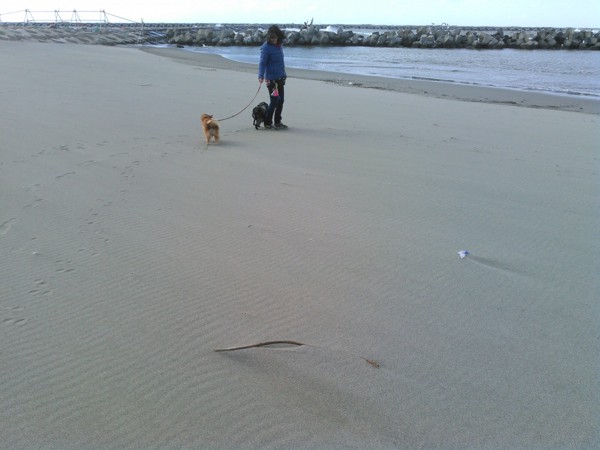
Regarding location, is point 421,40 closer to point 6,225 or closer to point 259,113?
point 259,113

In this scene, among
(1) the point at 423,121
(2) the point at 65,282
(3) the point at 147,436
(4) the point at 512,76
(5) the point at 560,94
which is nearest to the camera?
(3) the point at 147,436

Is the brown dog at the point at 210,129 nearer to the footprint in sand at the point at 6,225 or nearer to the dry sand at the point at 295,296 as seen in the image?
the dry sand at the point at 295,296

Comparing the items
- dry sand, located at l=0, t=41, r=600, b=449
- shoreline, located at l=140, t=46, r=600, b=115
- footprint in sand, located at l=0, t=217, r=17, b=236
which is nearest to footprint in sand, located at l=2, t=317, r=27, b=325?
dry sand, located at l=0, t=41, r=600, b=449

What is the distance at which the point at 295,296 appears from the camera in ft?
10.1

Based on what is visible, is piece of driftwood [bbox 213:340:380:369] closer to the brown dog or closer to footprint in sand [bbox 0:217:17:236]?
footprint in sand [bbox 0:217:17:236]

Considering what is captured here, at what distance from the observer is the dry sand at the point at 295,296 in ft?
6.97

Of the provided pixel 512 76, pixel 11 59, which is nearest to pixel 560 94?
pixel 512 76

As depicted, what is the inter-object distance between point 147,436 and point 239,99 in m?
10.2

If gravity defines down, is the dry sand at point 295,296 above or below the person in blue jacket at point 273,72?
below

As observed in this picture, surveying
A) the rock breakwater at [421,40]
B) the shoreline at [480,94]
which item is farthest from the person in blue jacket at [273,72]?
the rock breakwater at [421,40]

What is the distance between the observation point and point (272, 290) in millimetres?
3146

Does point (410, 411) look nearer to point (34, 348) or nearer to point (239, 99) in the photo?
point (34, 348)

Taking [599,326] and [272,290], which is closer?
[599,326]

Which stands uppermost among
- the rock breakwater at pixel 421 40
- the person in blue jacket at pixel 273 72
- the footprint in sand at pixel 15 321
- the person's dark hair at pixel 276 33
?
the person's dark hair at pixel 276 33
